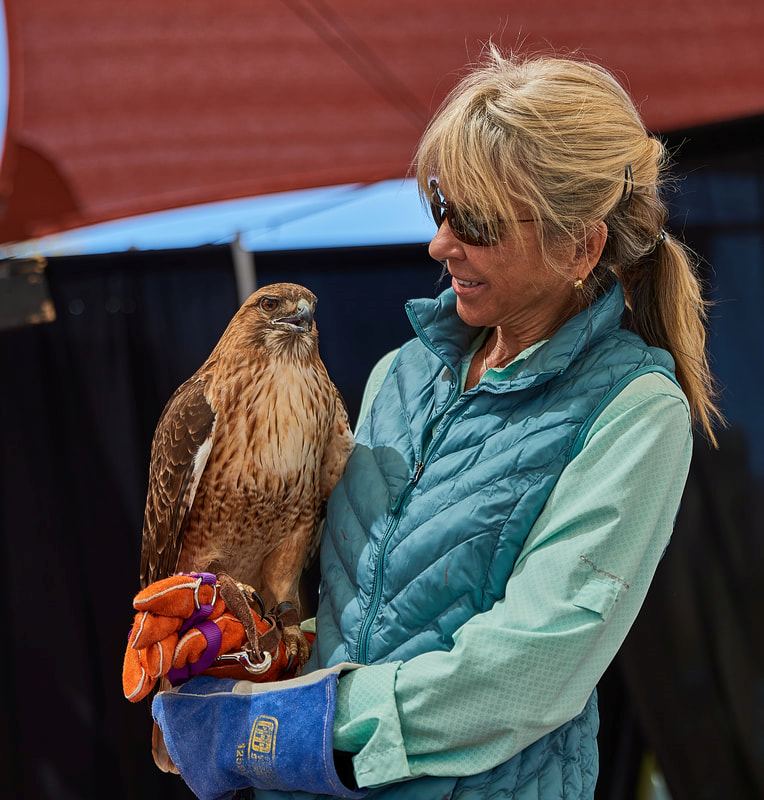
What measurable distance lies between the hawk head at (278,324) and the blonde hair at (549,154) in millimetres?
305

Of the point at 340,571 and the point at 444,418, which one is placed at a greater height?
the point at 444,418

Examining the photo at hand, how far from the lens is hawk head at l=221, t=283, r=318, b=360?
1434 mm

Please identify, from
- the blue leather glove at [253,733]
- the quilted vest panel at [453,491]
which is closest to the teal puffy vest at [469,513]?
the quilted vest panel at [453,491]

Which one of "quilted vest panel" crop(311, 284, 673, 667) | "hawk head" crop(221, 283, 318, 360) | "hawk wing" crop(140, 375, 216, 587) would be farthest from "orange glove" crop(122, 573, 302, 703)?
"hawk head" crop(221, 283, 318, 360)

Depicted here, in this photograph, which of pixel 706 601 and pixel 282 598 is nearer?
pixel 282 598

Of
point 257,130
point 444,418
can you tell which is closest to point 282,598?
point 444,418

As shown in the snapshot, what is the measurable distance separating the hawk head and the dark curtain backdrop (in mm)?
1100

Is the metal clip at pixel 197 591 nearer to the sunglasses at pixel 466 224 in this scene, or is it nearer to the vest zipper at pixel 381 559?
the vest zipper at pixel 381 559

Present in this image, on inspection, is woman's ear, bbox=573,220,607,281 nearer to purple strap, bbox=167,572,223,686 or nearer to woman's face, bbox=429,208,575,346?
woman's face, bbox=429,208,575,346

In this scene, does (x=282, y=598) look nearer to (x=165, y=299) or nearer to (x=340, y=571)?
(x=340, y=571)

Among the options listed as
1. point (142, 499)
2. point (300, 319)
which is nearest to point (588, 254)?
point (300, 319)

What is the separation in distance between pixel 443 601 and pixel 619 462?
12.4 inches

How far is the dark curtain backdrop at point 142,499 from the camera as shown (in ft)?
8.47

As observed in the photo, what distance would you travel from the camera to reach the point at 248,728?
1151mm
